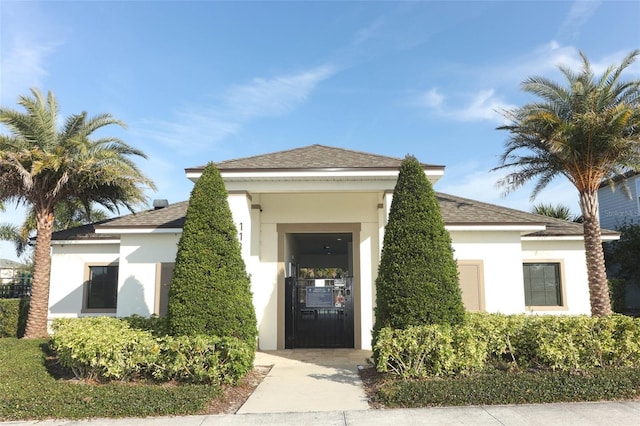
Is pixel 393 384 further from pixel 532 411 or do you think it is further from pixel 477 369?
pixel 532 411

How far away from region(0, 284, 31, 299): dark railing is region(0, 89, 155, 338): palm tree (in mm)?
4483

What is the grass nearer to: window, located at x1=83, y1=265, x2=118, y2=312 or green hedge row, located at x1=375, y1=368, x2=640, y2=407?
green hedge row, located at x1=375, y1=368, x2=640, y2=407

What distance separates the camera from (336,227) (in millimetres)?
12289

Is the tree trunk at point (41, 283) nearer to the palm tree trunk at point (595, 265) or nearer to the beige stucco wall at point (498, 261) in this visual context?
the beige stucco wall at point (498, 261)

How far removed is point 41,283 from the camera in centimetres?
1284

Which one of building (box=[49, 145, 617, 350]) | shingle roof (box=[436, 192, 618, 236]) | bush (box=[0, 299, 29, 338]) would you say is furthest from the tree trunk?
shingle roof (box=[436, 192, 618, 236])

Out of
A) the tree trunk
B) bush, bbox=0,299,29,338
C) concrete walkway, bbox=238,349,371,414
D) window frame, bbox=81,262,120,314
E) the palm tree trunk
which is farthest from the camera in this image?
bush, bbox=0,299,29,338

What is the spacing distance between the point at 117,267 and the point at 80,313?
1.67m

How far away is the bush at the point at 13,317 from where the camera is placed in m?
14.0

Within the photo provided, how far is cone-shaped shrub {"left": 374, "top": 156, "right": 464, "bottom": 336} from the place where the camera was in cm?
763

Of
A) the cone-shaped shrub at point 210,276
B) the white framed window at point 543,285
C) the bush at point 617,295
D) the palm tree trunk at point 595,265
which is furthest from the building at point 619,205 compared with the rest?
the cone-shaped shrub at point 210,276

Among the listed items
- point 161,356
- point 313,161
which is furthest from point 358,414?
point 313,161

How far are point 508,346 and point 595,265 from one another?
242 inches

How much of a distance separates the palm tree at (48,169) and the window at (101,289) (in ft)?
3.59
